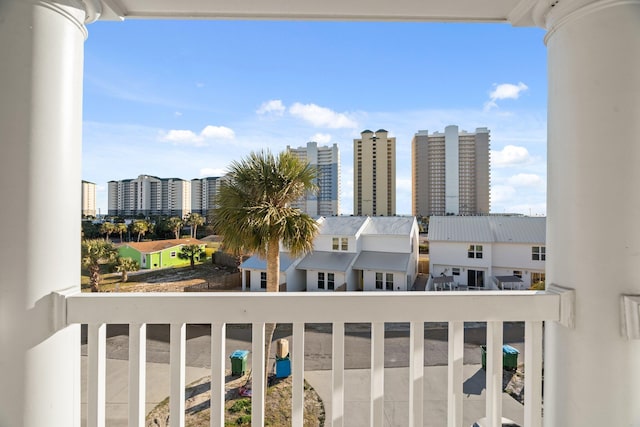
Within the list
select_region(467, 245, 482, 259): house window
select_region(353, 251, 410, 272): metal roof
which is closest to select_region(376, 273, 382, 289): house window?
select_region(353, 251, 410, 272): metal roof

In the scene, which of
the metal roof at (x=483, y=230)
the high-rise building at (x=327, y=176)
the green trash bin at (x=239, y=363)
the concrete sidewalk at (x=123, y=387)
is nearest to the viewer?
the high-rise building at (x=327, y=176)

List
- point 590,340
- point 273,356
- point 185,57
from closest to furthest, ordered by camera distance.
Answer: point 590,340 < point 185,57 < point 273,356

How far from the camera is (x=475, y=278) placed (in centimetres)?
1032

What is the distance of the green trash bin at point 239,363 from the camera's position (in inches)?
219

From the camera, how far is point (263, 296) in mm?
847

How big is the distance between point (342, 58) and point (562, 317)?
1.97 metres

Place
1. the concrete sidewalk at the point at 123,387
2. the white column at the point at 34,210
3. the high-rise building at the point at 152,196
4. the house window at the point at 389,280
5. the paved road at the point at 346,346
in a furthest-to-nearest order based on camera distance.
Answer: the house window at the point at 389,280, the paved road at the point at 346,346, the concrete sidewalk at the point at 123,387, the high-rise building at the point at 152,196, the white column at the point at 34,210

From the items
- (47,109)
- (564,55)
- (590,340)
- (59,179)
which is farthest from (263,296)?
(564,55)

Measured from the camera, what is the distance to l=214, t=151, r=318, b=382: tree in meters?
4.76

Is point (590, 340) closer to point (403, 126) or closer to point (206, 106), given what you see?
point (403, 126)

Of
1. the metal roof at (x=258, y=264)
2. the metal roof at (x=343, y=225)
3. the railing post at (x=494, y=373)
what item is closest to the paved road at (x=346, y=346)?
the metal roof at (x=258, y=264)

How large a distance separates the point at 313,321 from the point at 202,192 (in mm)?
2876

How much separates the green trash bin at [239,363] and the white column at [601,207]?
18.5ft

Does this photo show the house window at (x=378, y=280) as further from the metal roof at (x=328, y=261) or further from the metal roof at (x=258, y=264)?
the metal roof at (x=258, y=264)
